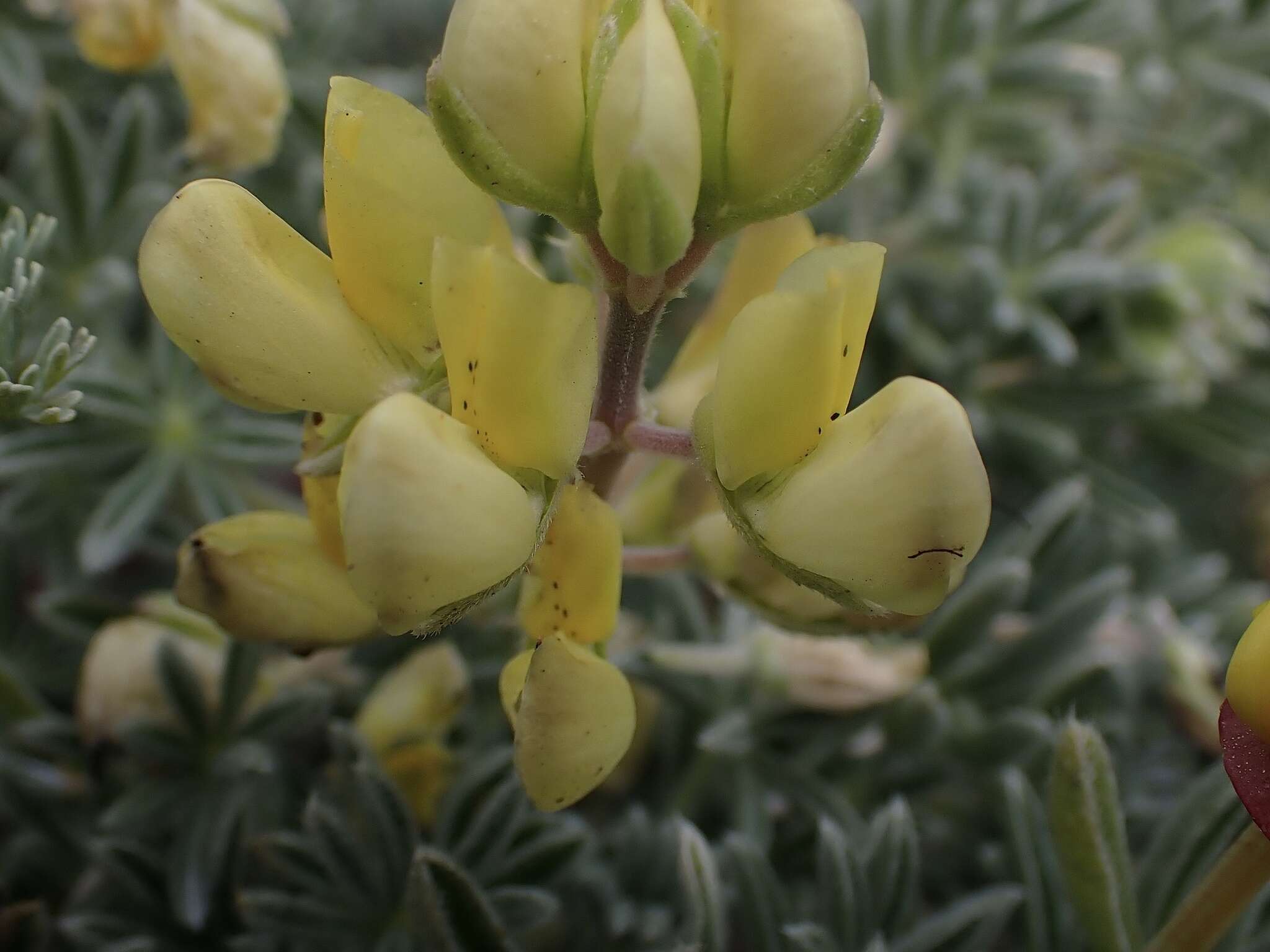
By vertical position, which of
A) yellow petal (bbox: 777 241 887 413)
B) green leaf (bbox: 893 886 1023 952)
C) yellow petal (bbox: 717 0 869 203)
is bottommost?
green leaf (bbox: 893 886 1023 952)

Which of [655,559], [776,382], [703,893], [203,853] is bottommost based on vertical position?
[203,853]

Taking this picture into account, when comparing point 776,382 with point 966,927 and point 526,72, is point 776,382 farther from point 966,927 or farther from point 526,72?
point 966,927

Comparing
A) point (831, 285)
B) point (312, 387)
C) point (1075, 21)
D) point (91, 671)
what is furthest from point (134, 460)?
point (1075, 21)

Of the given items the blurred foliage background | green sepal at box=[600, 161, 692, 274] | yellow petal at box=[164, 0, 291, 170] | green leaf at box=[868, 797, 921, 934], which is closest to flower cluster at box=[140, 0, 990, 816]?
green sepal at box=[600, 161, 692, 274]

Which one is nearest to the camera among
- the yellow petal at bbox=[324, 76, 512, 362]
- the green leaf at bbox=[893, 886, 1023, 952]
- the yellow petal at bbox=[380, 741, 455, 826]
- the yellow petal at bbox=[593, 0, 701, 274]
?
the yellow petal at bbox=[593, 0, 701, 274]

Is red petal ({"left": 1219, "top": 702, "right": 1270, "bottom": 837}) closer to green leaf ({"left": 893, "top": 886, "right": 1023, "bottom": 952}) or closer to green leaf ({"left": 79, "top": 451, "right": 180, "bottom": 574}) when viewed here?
green leaf ({"left": 893, "top": 886, "right": 1023, "bottom": 952})

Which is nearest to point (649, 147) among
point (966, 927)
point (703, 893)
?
point (703, 893)

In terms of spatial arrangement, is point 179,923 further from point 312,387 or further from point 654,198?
point 654,198
